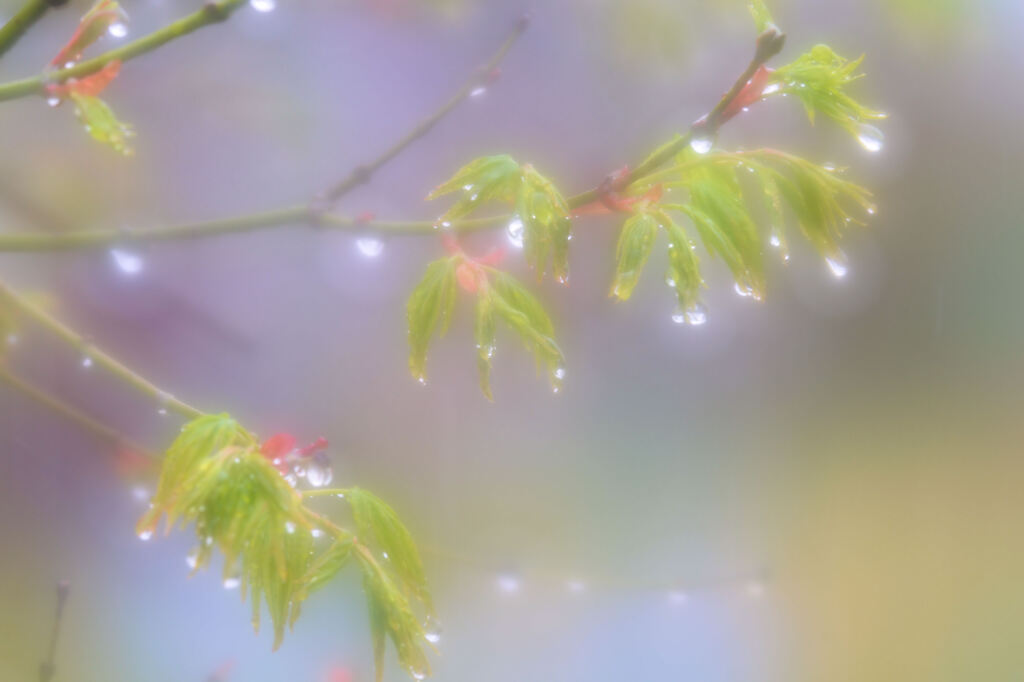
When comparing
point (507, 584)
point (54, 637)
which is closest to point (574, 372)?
point (507, 584)

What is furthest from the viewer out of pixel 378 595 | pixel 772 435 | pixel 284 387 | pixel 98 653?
pixel 772 435

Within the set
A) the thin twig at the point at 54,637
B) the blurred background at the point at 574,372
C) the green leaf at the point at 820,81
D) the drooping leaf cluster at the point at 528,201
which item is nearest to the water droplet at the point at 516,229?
the drooping leaf cluster at the point at 528,201

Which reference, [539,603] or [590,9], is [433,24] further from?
[539,603]

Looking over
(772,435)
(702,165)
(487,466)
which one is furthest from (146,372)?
(772,435)

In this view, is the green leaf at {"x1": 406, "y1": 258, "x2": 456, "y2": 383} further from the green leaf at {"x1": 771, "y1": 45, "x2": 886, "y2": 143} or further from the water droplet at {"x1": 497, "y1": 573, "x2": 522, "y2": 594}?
the water droplet at {"x1": 497, "y1": 573, "x2": 522, "y2": 594}

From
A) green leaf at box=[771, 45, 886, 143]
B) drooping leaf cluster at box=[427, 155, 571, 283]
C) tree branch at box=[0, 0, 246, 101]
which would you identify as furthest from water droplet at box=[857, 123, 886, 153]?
tree branch at box=[0, 0, 246, 101]

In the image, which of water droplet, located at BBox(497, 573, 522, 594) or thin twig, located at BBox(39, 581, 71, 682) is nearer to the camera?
thin twig, located at BBox(39, 581, 71, 682)
